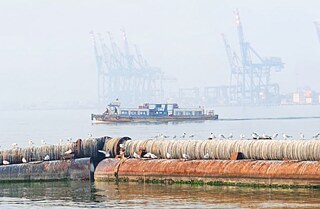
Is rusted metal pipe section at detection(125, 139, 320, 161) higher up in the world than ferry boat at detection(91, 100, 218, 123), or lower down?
lower down

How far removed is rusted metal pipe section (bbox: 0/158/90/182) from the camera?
120ft

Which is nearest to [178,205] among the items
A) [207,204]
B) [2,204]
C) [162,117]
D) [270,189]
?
[207,204]

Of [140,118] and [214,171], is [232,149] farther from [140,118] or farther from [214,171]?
[140,118]

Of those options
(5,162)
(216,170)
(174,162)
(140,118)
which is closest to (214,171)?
(216,170)

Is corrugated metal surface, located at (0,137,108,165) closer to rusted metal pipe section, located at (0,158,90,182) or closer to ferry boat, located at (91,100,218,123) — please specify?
rusted metal pipe section, located at (0,158,90,182)

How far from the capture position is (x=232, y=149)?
3497 cm

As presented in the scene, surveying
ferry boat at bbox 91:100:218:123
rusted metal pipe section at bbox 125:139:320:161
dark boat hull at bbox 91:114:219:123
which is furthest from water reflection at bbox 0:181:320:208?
ferry boat at bbox 91:100:218:123

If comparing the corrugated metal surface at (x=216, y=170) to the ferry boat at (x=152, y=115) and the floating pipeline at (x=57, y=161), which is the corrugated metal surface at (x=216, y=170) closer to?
the floating pipeline at (x=57, y=161)

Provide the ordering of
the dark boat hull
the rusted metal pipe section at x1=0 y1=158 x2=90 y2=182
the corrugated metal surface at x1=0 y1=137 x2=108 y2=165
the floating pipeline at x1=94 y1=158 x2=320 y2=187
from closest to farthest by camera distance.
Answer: the floating pipeline at x1=94 y1=158 x2=320 y2=187
the rusted metal pipe section at x1=0 y1=158 x2=90 y2=182
the corrugated metal surface at x1=0 y1=137 x2=108 y2=165
the dark boat hull

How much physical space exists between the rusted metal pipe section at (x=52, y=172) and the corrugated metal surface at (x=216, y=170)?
674 millimetres

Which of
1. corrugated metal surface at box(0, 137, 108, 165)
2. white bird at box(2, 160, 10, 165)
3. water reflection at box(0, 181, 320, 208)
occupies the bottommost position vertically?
water reflection at box(0, 181, 320, 208)

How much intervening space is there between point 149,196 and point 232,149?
504 centimetres

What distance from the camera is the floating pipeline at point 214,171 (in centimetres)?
3112

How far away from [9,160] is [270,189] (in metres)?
12.0
